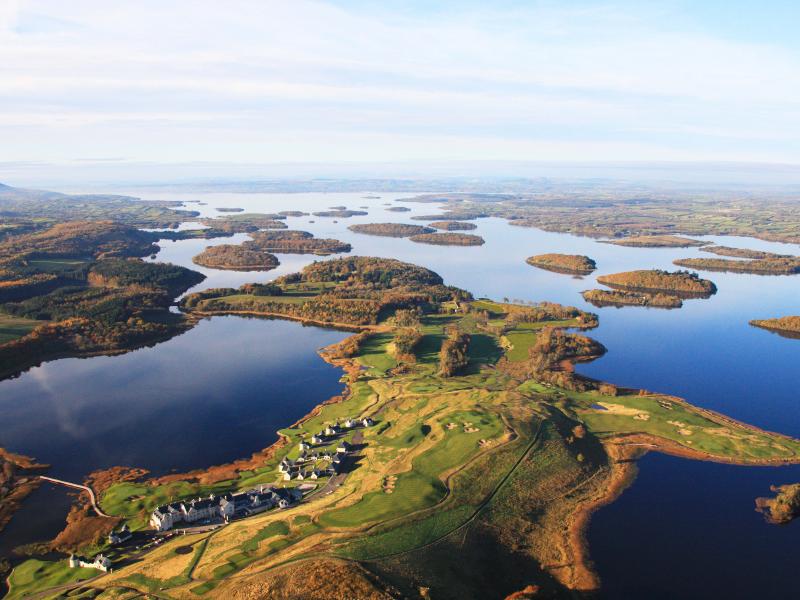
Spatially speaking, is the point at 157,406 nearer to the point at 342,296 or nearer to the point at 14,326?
the point at 14,326

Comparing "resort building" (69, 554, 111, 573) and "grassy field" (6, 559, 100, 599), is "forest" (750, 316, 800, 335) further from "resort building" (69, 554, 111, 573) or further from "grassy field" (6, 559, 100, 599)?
"grassy field" (6, 559, 100, 599)

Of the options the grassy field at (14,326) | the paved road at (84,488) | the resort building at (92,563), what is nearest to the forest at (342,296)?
the grassy field at (14,326)

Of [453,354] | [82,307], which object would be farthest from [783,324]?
[82,307]

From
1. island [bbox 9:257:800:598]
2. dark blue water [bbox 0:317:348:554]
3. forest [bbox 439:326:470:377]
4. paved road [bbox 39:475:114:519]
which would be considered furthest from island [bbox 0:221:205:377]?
forest [bbox 439:326:470:377]

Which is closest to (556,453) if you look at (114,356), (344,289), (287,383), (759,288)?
(287,383)

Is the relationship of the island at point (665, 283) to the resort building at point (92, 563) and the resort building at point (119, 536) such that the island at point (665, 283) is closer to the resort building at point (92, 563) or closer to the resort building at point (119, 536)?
the resort building at point (119, 536)

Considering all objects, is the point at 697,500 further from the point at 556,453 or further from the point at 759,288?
the point at 759,288
